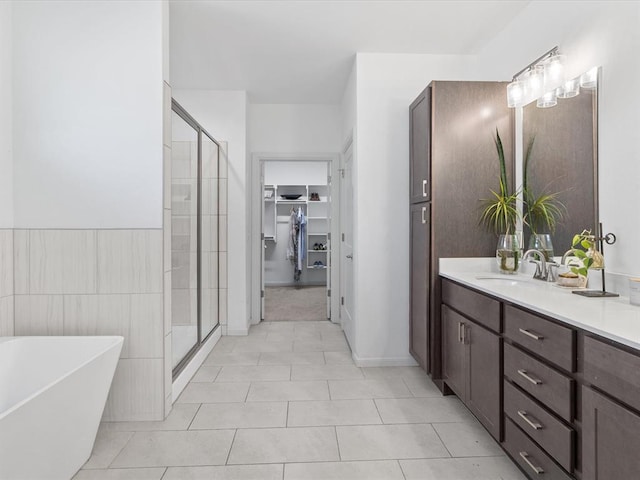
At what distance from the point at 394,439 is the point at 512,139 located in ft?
6.71

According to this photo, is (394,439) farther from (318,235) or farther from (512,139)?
(318,235)

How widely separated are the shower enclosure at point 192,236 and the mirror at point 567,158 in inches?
93.5

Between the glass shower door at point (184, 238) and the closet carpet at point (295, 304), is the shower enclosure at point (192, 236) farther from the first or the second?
the closet carpet at point (295, 304)

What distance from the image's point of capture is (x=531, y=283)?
223 cm

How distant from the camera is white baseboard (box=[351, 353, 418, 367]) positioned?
323 cm

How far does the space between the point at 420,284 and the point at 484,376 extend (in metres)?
0.94

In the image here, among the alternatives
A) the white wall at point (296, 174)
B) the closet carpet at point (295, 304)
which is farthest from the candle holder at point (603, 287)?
the white wall at point (296, 174)

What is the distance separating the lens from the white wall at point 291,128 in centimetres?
451

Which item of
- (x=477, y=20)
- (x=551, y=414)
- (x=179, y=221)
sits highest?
(x=477, y=20)

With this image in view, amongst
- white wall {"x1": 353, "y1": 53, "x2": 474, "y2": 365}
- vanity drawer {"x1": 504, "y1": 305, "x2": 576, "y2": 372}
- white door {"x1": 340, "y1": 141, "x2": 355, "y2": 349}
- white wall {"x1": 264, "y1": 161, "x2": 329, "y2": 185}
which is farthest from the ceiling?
white wall {"x1": 264, "y1": 161, "x2": 329, "y2": 185}

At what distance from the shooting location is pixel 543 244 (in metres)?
2.36

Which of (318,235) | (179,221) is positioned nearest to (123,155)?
(179,221)

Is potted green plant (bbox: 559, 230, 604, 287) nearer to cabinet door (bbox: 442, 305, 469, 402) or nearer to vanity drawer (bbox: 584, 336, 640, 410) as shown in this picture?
cabinet door (bbox: 442, 305, 469, 402)

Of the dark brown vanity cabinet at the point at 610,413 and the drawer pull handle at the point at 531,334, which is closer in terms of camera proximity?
the dark brown vanity cabinet at the point at 610,413
